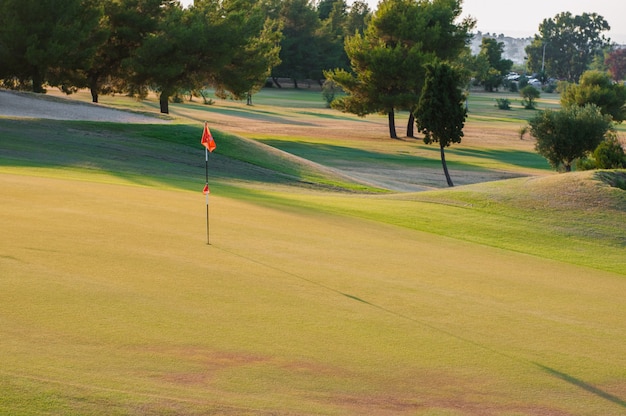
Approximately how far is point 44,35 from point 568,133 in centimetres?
3132

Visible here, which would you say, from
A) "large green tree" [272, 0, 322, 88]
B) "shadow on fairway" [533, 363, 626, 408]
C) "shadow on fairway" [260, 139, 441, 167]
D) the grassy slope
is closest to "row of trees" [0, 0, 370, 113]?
"shadow on fairway" [260, 139, 441, 167]

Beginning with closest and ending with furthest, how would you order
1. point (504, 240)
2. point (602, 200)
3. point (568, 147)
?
1. point (504, 240)
2. point (602, 200)
3. point (568, 147)

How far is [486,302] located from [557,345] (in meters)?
2.08

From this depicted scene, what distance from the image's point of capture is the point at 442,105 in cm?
4644

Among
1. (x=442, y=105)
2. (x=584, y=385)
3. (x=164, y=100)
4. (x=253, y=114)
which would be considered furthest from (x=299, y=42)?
(x=584, y=385)

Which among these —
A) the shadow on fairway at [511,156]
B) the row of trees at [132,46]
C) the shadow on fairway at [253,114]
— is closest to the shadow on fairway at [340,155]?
the shadow on fairway at [511,156]

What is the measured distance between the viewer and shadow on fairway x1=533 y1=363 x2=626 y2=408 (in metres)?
8.69

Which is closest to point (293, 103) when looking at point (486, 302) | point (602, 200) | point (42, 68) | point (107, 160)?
point (42, 68)

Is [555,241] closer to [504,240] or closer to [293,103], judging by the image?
[504,240]

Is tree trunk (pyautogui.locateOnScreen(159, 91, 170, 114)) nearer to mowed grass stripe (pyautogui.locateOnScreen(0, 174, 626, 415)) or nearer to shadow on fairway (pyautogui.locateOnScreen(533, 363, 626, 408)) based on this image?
mowed grass stripe (pyautogui.locateOnScreen(0, 174, 626, 415))

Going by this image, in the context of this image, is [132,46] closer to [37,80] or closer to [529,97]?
[37,80]

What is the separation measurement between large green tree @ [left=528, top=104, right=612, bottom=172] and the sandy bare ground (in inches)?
805

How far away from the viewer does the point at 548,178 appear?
26625mm

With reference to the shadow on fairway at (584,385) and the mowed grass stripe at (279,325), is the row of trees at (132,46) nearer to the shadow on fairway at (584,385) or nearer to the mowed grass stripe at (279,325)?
the mowed grass stripe at (279,325)
